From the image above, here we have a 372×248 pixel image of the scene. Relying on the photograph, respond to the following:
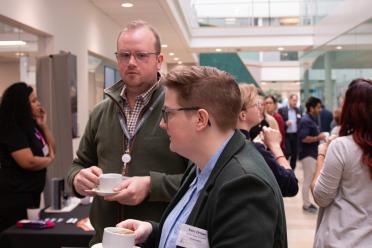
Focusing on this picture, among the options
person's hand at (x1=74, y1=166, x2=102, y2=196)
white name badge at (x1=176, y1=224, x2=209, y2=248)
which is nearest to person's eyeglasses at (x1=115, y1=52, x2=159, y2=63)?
person's hand at (x1=74, y1=166, x2=102, y2=196)

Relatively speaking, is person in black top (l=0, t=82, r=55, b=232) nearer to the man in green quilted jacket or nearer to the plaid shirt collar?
the man in green quilted jacket

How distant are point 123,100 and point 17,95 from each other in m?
2.12

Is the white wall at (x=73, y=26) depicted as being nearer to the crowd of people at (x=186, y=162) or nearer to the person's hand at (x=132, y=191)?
the crowd of people at (x=186, y=162)

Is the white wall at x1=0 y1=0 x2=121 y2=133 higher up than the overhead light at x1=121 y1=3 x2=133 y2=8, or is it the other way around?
the overhead light at x1=121 y1=3 x2=133 y2=8

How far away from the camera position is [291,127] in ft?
32.3

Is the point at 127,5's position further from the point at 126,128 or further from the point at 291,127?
the point at 126,128

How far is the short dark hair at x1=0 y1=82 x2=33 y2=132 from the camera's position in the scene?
3.72m

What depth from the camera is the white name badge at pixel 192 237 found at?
1.22 meters

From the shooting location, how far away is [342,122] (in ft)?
8.48

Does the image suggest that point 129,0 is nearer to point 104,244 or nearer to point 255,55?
point 104,244

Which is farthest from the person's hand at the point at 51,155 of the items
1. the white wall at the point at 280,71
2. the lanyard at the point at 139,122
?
the white wall at the point at 280,71

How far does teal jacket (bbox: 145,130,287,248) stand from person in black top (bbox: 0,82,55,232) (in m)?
2.77

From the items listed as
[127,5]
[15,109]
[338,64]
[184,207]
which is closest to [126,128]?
[184,207]

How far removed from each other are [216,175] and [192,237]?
173 millimetres
